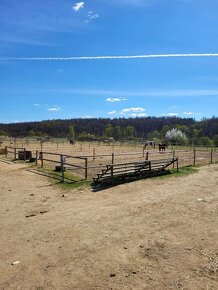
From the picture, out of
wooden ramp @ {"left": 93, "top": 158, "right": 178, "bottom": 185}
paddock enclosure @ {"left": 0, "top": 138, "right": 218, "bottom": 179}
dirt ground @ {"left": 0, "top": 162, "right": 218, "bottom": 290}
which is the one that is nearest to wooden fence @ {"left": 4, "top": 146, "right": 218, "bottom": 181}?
paddock enclosure @ {"left": 0, "top": 138, "right": 218, "bottom": 179}

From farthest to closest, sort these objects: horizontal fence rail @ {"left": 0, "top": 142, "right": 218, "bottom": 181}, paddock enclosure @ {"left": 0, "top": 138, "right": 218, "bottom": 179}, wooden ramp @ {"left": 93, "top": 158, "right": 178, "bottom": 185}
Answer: paddock enclosure @ {"left": 0, "top": 138, "right": 218, "bottom": 179}
horizontal fence rail @ {"left": 0, "top": 142, "right": 218, "bottom": 181}
wooden ramp @ {"left": 93, "top": 158, "right": 178, "bottom": 185}

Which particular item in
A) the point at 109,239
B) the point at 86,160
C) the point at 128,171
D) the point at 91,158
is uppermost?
the point at 86,160

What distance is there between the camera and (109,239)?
8000 mm

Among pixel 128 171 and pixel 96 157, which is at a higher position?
pixel 128 171

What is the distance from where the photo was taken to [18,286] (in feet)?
18.8

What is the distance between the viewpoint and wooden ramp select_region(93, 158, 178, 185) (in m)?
15.7

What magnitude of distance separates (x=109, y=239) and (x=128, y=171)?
924cm

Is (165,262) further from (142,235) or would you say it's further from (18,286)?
(18,286)

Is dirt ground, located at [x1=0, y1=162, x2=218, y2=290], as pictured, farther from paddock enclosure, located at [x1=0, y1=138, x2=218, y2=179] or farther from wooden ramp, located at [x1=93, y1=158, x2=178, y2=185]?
paddock enclosure, located at [x1=0, y1=138, x2=218, y2=179]

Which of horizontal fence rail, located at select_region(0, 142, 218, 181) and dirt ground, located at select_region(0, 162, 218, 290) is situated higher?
horizontal fence rail, located at select_region(0, 142, 218, 181)

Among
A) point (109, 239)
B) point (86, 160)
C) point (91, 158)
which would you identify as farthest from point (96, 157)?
point (109, 239)

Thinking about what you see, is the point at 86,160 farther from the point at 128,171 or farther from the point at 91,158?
the point at 91,158

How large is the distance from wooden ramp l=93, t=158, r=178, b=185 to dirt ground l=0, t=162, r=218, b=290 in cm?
159

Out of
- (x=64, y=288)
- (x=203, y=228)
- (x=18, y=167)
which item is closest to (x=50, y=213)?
(x=203, y=228)
